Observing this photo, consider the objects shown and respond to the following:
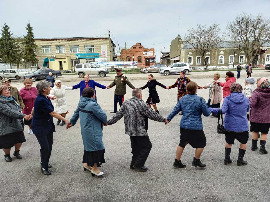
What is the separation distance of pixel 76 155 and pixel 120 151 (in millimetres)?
1025

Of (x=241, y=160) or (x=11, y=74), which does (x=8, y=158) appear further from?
(x=11, y=74)

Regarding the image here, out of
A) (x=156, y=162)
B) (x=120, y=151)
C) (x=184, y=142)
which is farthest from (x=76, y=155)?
(x=184, y=142)

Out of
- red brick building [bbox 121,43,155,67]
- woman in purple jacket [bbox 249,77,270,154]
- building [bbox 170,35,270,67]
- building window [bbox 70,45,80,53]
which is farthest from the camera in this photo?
red brick building [bbox 121,43,155,67]

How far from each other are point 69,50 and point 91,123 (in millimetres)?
48262

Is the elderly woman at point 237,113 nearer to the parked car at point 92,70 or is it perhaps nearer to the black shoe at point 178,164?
the black shoe at point 178,164

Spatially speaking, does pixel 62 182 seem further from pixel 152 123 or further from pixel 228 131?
pixel 152 123

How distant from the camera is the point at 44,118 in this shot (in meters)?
3.83

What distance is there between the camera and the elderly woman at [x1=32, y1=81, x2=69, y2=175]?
146 inches

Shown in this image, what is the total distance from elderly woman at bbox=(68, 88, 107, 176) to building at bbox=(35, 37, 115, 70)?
45477 mm

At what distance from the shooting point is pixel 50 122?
13.1 ft

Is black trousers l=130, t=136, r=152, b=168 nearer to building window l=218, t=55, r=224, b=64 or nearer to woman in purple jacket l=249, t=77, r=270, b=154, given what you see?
woman in purple jacket l=249, t=77, r=270, b=154

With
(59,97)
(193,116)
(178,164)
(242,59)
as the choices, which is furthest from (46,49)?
(193,116)

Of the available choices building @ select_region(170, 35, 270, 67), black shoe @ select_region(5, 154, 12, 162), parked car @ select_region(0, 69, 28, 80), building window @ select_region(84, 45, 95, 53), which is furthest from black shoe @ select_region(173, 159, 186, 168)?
building @ select_region(170, 35, 270, 67)

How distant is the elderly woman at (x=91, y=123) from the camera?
141 inches
